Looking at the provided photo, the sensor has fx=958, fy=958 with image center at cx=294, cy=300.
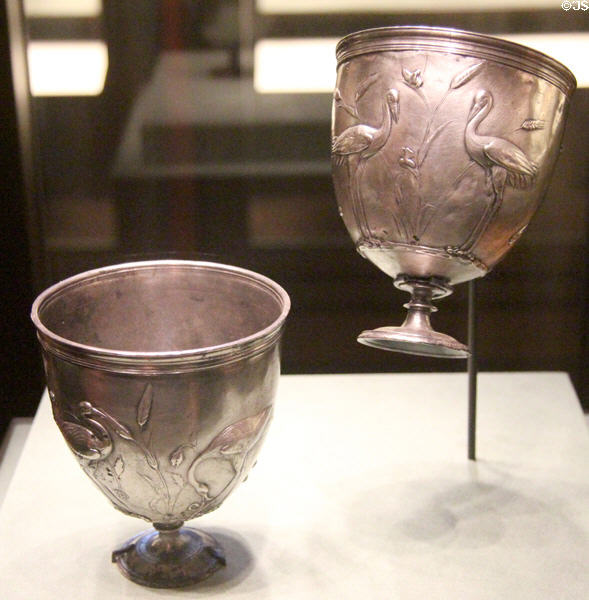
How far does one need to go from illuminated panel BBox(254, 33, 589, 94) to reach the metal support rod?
2.00 ft

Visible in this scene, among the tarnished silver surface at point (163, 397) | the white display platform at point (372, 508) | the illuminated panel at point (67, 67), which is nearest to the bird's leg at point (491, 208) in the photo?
the tarnished silver surface at point (163, 397)

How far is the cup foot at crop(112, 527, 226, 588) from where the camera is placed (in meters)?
1.57

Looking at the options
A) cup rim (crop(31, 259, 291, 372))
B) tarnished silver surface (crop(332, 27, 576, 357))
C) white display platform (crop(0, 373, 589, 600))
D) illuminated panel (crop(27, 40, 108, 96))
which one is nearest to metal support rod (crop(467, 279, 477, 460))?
white display platform (crop(0, 373, 589, 600))

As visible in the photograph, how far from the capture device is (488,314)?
7.86 ft

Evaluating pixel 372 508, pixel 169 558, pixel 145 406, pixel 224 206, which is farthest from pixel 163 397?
pixel 224 206

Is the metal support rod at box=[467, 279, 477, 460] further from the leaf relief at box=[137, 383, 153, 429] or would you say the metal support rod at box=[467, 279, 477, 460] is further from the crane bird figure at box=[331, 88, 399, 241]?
the leaf relief at box=[137, 383, 153, 429]

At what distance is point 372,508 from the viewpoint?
71.2 inches

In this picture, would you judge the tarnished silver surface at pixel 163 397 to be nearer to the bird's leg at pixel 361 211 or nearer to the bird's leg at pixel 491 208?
the bird's leg at pixel 361 211

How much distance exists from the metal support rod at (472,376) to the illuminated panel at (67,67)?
37.9 inches

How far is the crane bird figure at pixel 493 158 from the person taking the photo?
4.80 feet

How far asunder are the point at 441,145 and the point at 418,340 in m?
0.31

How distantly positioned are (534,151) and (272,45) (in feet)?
2.78

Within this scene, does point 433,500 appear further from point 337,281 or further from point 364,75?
point 364,75

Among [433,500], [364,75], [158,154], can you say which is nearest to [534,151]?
[364,75]
